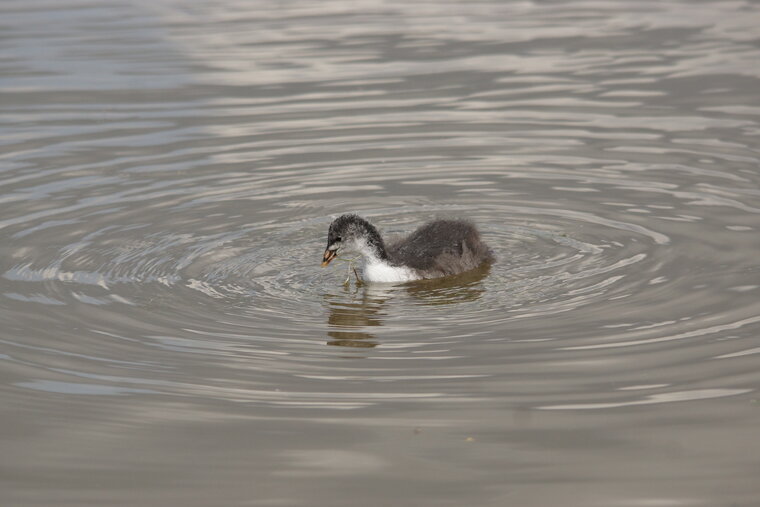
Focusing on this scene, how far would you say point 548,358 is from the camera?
8898 millimetres

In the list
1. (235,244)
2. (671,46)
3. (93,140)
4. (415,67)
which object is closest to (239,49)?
(415,67)

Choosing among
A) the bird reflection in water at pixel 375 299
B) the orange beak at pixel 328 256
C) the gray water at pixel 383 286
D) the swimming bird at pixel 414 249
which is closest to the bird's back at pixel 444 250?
the swimming bird at pixel 414 249

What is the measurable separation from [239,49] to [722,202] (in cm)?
1027

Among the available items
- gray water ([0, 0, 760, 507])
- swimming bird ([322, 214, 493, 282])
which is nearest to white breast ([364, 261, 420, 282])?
swimming bird ([322, 214, 493, 282])

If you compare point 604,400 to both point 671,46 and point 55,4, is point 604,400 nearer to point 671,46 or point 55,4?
point 671,46

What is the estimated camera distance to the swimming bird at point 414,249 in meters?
11.3

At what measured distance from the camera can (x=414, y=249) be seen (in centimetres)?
1178

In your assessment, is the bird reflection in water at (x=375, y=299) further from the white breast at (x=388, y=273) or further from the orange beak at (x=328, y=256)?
the orange beak at (x=328, y=256)

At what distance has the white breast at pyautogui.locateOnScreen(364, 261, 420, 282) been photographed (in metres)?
11.4

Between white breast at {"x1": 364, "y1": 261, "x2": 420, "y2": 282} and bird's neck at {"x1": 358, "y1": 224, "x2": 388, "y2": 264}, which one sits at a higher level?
bird's neck at {"x1": 358, "y1": 224, "x2": 388, "y2": 264}

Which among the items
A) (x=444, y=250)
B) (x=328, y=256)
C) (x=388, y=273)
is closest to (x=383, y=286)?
(x=388, y=273)

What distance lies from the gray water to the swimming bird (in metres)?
0.23

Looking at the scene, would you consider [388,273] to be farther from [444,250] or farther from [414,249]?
[444,250]

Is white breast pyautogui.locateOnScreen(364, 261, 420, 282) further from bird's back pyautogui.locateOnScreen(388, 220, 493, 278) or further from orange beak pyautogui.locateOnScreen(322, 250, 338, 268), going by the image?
orange beak pyautogui.locateOnScreen(322, 250, 338, 268)
